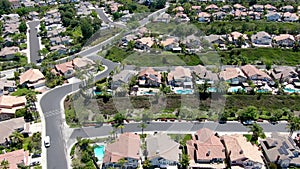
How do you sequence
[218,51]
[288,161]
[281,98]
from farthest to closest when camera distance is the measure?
[218,51] < [281,98] < [288,161]

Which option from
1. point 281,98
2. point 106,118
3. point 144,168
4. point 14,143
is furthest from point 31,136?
point 281,98

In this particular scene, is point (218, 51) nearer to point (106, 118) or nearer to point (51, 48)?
point (106, 118)

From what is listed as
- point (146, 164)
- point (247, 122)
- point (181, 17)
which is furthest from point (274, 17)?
point (146, 164)

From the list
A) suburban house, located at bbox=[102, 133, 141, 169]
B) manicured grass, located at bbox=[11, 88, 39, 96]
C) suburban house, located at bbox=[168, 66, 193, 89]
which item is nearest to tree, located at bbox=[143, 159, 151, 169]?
suburban house, located at bbox=[102, 133, 141, 169]

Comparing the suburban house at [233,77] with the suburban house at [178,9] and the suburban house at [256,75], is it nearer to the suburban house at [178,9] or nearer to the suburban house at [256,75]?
the suburban house at [256,75]

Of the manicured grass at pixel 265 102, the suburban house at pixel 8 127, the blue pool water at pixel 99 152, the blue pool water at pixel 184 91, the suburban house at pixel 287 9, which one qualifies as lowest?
the blue pool water at pixel 99 152

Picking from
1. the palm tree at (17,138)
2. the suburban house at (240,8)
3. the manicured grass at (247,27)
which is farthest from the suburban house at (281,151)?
the suburban house at (240,8)
